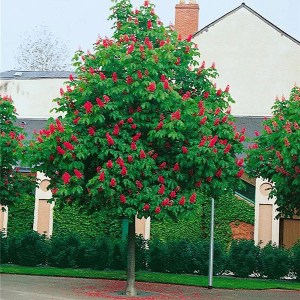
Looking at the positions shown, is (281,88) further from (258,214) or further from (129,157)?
(129,157)

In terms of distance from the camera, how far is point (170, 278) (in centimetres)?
2770

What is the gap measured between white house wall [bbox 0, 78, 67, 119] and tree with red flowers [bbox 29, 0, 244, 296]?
2911cm

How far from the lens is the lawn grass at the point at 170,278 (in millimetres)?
26031

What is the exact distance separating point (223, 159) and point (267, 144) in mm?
2657

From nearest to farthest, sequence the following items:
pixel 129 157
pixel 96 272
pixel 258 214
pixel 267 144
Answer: pixel 129 157, pixel 267 144, pixel 96 272, pixel 258 214

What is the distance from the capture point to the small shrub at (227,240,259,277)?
100ft

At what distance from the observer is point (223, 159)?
2103cm

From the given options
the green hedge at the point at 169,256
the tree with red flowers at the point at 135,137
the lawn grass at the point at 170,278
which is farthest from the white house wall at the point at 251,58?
the tree with red flowers at the point at 135,137

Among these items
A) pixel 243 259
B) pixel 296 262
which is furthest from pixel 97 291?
pixel 296 262

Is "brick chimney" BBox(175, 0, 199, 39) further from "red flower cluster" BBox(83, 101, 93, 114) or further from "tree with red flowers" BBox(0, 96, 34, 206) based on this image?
"red flower cluster" BBox(83, 101, 93, 114)

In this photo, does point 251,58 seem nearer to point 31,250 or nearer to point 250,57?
point 250,57

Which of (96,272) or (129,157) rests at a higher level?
(129,157)

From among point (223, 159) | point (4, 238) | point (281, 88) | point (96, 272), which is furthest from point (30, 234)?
point (281, 88)

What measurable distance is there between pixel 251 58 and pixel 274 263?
17580 mm
